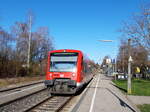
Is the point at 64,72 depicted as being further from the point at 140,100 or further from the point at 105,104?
the point at 140,100

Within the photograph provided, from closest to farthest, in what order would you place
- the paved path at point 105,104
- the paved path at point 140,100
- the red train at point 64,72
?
the paved path at point 105,104 < the paved path at point 140,100 < the red train at point 64,72

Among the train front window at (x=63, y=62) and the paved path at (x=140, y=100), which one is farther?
the train front window at (x=63, y=62)

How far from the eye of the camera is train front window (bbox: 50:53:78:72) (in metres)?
13.1

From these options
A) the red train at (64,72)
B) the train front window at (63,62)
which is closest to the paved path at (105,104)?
the red train at (64,72)

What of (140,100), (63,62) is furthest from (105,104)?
(63,62)

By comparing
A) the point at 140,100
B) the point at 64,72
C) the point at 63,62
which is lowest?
the point at 140,100

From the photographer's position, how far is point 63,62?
1327cm

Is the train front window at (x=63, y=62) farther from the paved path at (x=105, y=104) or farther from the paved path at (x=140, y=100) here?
the paved path at (x=140, y=100)

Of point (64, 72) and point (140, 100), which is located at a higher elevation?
point (64, 72)

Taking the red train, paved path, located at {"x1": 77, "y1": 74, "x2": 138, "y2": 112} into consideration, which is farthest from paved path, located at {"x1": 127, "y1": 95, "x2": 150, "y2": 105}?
the red train

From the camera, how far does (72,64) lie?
13.2 meters

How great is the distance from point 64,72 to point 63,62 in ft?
2.39

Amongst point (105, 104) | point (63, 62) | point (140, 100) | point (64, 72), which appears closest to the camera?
point (105, 104)

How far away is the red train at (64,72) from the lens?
12680 mm
